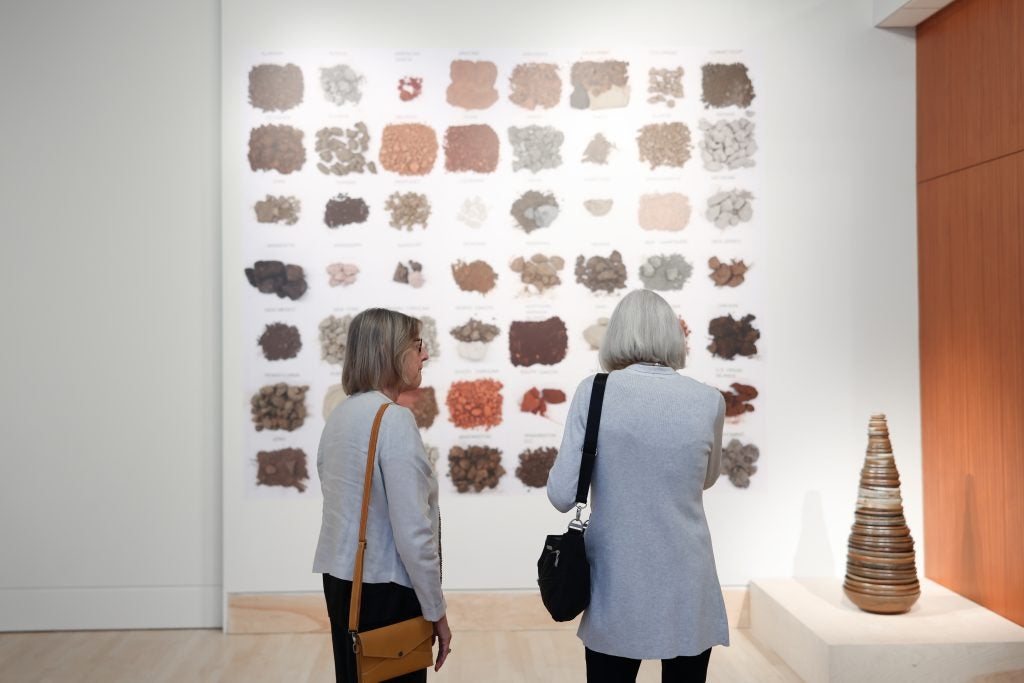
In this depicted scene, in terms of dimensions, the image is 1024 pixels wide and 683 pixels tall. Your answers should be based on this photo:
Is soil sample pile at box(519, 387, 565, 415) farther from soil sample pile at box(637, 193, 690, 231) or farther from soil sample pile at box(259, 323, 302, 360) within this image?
soil sample pile at box(259, 323, 302, 360)

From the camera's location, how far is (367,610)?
2043 millimetres

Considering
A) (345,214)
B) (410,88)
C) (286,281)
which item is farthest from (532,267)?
(286,281)

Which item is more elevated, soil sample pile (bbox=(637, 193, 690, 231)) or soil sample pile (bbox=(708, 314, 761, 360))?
soil sample pile (bbox=(637, 193, 690, 231))

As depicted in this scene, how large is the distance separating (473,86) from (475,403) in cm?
144

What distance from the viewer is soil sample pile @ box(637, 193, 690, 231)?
13.4 feet

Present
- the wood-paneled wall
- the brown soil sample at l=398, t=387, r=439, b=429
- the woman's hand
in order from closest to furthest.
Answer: the woman's hand < the wood-paneled wall < the brown soil sample at l=398, t=387, r=439, b=429

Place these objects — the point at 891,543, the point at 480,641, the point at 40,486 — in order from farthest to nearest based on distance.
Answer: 1. the point at 40,486
2. the point at 480,641
3. the point at 891,543

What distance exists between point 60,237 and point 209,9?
50.0 inches

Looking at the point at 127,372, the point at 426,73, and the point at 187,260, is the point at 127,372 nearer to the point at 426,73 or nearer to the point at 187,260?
the point at 187,260

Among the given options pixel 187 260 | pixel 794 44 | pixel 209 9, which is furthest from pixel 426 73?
pixel 794 44

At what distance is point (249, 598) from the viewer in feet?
13.3

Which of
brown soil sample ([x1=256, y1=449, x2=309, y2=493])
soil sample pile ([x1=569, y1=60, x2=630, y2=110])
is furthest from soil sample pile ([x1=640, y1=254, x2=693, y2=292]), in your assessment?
brown soil sample ([x1=256, y1=449, x2=309, y2=493])

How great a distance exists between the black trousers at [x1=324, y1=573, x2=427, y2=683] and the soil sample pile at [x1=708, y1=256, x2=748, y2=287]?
8.13 feet

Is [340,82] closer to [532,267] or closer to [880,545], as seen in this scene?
[532,267]
